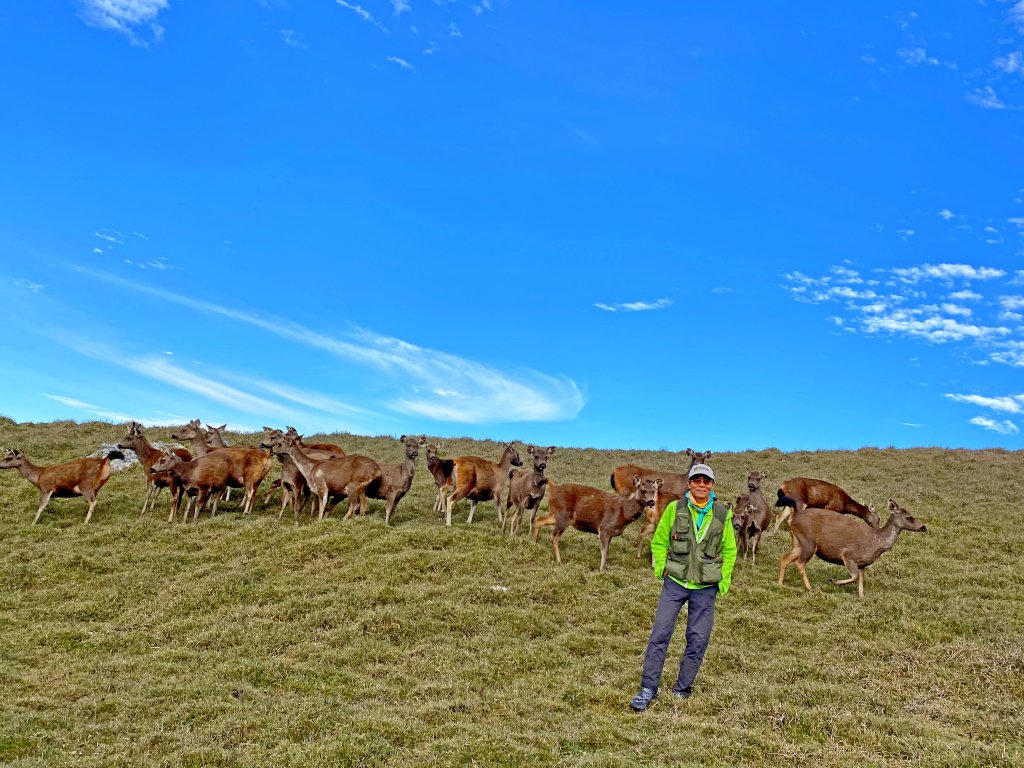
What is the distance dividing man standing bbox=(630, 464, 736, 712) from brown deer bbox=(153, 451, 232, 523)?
14.4 m

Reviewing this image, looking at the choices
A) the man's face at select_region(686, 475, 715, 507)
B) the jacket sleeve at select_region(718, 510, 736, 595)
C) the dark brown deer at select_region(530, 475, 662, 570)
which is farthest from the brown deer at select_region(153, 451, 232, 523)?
the jacket sleeve at select_region(718, 510, 736, 595)

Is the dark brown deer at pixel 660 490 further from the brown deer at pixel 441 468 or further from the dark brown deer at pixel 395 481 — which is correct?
the dark brown deer at pixel 395 481

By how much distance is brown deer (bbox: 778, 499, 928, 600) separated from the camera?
16578 millimetres

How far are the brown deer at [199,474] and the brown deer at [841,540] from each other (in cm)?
1498

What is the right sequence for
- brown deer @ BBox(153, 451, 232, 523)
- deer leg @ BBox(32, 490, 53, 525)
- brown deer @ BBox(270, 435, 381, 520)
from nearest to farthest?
brown deer @ BBox(270, 435, 381, 520) < brown deer @ BBox(153, 451, 232, 523) < deer leg @ BBox(32, 490, 53, 525)

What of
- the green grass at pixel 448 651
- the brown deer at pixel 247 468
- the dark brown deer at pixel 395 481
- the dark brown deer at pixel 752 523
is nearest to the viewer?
the green grass at pixel 448 651

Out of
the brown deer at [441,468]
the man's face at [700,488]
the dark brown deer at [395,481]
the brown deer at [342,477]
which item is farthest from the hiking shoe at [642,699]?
the brown deer at [441,468]

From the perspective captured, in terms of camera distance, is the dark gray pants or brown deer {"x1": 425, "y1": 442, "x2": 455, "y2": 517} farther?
brown deer {"x1": 425, "y1": 442, "x2": 455, "y2": 517}

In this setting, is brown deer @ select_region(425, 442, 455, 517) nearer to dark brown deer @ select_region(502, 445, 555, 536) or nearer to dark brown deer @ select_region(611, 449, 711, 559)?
dark brown deer @ select_region(502, 445, 555, 536)

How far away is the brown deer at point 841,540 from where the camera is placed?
16.6m

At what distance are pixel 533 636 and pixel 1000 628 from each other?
979 cm

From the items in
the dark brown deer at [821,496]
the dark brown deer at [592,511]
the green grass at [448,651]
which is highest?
the dark brown deer at [821,496]

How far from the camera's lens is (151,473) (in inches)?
826

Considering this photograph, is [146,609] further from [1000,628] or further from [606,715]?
[1000,628]
